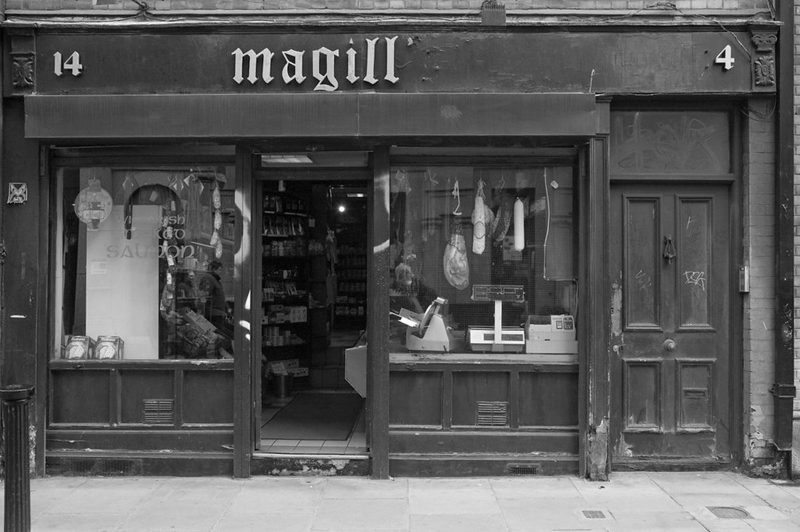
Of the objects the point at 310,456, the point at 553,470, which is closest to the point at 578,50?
the point at 553,470

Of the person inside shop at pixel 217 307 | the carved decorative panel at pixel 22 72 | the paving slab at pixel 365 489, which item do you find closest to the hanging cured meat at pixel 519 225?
the paving slab at pixel 365 489

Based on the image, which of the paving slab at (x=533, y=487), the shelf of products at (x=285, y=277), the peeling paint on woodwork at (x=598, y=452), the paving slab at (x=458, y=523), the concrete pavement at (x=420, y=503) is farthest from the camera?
the shelf of products at (x=285, y=277)

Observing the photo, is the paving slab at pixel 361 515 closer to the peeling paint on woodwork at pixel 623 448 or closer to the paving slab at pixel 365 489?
the paving slab at pixel 365 489

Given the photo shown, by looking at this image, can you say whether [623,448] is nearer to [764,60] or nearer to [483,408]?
[483,408]

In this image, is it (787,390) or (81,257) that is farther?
(81,257)

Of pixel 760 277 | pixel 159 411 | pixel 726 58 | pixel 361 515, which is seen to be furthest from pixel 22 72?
pixel 760 277

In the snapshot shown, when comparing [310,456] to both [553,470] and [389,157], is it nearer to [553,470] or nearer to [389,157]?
[553,470]

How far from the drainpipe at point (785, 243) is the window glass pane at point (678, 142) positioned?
0.49 metres

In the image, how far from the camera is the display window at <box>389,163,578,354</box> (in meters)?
6.74

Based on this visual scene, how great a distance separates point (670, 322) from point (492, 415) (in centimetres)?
190

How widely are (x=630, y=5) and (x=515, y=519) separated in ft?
15.3

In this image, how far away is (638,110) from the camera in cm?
666

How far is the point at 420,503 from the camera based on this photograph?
228 inches

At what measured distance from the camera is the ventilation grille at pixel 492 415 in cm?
655
